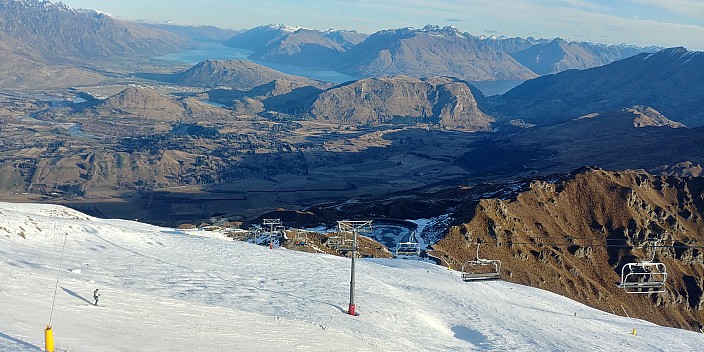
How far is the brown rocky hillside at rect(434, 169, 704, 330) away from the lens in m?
64.4

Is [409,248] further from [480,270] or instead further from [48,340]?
[48,340]

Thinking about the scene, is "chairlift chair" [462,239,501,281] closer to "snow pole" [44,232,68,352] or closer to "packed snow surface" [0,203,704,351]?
"packed snow surface" [0,203,704,351]

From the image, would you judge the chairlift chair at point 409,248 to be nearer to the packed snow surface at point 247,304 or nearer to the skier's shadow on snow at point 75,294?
the packed snow surface at point 247,304

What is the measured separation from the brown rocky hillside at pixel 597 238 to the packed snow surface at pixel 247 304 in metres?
21.4

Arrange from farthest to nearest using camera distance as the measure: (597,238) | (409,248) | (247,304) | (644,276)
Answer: (597,238) < (644,276) < (409,248) < (247,304)

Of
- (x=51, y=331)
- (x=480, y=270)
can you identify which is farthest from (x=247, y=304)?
(x=480, y=270)

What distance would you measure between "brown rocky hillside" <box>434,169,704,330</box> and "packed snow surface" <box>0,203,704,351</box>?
21.4 metres

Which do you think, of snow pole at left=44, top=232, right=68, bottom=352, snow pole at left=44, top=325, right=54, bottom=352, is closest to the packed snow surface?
snow pole at left=44, top=232, right=68, bottom=352

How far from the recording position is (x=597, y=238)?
76750 mm

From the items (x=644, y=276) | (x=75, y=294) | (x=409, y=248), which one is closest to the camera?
(x=75, y=294)

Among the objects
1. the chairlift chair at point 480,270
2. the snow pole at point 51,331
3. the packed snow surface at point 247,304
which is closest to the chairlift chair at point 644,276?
the packed snow surface at point 247,304

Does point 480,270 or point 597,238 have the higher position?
point 597,238

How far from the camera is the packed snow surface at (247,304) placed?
19.7m

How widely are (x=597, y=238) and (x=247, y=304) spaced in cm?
6256
